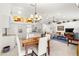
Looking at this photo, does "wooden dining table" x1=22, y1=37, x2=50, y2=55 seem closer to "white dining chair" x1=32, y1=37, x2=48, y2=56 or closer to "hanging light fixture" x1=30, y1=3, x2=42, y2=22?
"white dining chair" x1=32, y1=37, x2=48, y2=56

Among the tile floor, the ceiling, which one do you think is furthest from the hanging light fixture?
the tile floor

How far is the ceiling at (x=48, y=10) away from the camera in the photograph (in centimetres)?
184

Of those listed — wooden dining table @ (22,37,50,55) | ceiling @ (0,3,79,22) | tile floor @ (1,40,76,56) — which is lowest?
tile floor @ (1,40,76,56)

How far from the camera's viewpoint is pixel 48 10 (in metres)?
1.86

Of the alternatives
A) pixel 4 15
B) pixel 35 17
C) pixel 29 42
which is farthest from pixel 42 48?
pixel 4 15

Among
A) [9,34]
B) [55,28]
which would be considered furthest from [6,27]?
[55,28]

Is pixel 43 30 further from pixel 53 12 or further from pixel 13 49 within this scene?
pixel 13 49

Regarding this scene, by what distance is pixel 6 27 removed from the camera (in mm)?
1866

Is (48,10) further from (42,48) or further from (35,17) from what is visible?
(42,48)

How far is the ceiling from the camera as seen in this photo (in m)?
1.84

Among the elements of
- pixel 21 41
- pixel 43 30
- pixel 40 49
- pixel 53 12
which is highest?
pixel 53 12

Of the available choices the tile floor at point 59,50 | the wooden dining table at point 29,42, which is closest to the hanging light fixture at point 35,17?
the wooden dining table at point 29,42

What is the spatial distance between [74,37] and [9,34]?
0.96 meters

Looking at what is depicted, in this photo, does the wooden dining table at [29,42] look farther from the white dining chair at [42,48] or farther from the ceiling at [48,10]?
the ceiling at [48,10]
